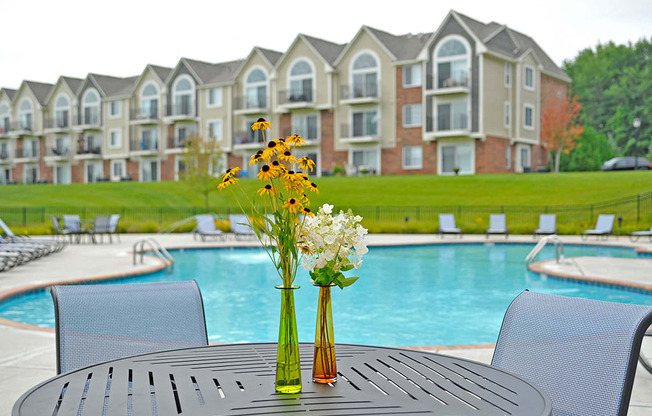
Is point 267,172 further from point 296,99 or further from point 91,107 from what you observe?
point 91,107

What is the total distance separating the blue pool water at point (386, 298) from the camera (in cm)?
967

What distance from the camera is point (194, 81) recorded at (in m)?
51.4

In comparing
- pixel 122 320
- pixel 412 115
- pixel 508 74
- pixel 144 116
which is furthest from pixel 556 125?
pixel 122 320

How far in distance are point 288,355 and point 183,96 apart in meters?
51.4

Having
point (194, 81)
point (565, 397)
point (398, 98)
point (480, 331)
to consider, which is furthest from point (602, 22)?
point (565, 397)

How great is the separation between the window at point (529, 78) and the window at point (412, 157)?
27.0 ft

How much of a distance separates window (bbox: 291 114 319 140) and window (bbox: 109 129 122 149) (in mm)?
16929

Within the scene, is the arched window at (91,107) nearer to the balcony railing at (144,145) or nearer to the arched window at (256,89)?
the balcony railing at (144,145)

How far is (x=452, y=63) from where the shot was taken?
41250 mm

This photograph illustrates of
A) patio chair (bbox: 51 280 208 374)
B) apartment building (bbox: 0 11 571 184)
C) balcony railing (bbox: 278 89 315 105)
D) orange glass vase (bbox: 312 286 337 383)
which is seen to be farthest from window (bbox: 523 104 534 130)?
orange glass vase (bbox: 312 286 337 383)

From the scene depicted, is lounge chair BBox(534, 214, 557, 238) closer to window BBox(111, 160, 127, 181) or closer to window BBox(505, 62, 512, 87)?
window BBox(505, 62, 512, 87)

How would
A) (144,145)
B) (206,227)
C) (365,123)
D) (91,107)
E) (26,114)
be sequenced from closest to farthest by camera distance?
(206,227) → (365,123) → (144,145) → (91,107) → (26,114)

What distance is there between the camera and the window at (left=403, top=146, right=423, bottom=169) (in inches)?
1690

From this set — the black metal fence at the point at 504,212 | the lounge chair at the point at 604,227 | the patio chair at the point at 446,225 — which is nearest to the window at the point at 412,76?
the black metal fence at the point at 504,212
